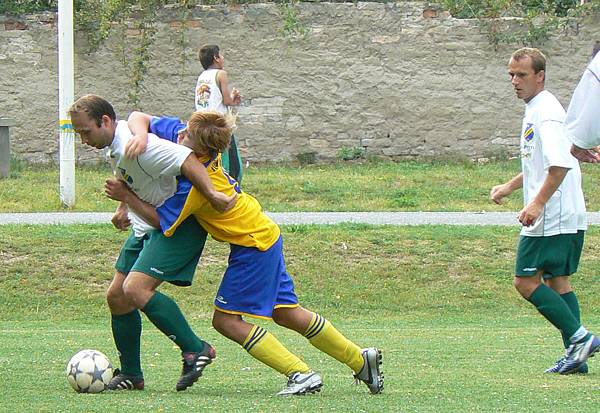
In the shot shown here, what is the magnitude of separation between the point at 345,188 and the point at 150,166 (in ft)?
37.4

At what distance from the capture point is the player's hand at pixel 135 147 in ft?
21.7

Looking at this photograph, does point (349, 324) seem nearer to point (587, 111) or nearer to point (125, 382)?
point (125, 382)

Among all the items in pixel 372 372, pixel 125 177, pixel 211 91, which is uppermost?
pixel 125 177

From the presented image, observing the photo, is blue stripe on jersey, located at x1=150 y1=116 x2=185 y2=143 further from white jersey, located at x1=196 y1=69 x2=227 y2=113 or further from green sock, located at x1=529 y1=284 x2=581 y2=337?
white jersey, located at x1=196 y1=69 x2=227 y2=113

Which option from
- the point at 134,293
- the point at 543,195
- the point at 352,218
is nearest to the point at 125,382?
the point at 134,293

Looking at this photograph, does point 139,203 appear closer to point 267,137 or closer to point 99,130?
point 99,130

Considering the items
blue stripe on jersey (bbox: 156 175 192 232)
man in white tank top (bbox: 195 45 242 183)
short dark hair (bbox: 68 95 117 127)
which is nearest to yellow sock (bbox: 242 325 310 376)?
blue stripe on jersey (bbox: 156 175 192 232)

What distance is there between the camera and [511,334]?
1041 centimetres

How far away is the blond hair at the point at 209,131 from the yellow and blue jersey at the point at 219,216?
0.36ft

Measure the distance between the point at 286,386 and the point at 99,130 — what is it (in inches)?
69.5

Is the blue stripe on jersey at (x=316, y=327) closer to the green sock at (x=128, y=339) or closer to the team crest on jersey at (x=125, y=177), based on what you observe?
the green sock at (x=128, y=339)

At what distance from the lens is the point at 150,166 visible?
21.9 ft

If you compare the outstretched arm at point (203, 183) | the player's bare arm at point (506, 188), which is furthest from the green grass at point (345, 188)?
the outstretched arm at point (203, 183)

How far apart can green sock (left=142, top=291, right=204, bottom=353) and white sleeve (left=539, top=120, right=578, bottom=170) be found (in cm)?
243
